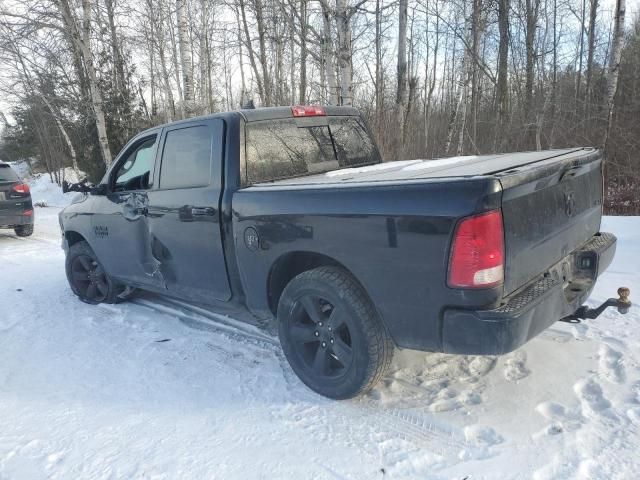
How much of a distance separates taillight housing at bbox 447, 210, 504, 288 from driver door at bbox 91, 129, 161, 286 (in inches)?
108

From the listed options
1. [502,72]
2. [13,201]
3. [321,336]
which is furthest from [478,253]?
[502,72]

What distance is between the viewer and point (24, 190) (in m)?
9.09

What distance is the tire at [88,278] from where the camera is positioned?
4.94 meters

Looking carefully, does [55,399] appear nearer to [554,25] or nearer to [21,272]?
[21,272]

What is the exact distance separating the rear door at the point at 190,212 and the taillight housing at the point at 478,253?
1756 millimetres

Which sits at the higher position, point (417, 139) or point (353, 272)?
point (417, 139)

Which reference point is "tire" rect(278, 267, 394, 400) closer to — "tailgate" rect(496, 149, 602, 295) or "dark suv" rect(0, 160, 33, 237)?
"tailgate" rect(496, 149, 602, 295)

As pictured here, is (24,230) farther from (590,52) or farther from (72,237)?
(590,52)

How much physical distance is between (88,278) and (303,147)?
299 cm

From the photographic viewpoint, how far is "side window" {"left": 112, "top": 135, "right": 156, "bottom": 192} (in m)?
4.10

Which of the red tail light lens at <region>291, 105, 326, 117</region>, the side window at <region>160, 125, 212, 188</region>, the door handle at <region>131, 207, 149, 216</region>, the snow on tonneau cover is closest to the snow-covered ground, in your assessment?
the snow on tonneau cover

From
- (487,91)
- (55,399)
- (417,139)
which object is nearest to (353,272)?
(55,399)

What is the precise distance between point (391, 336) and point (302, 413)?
0.73 metres

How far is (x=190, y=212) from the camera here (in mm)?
3529
